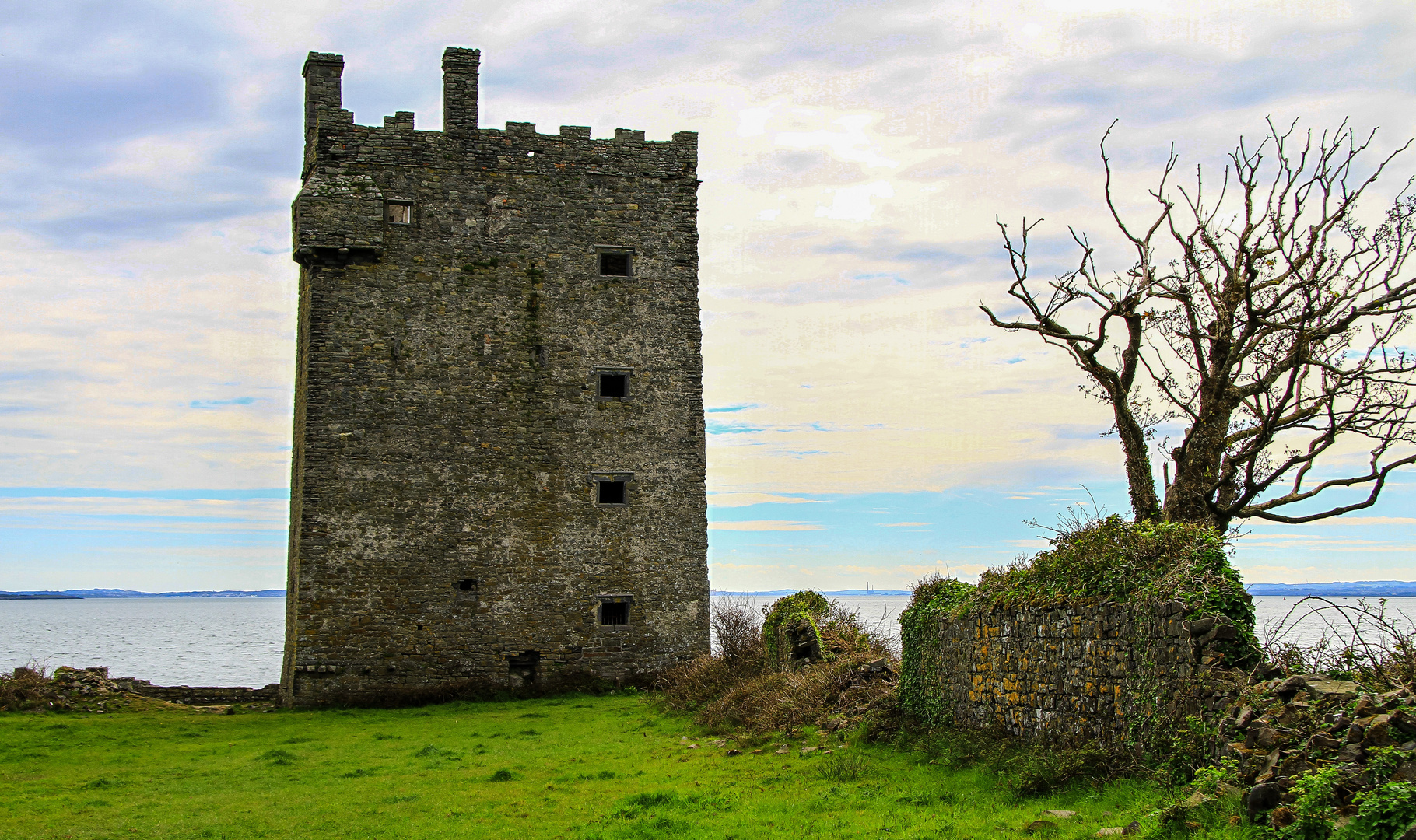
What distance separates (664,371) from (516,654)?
675 cm

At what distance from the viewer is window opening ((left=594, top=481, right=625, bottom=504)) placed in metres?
23.9

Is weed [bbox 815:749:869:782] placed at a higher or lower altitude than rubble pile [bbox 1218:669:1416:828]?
lower

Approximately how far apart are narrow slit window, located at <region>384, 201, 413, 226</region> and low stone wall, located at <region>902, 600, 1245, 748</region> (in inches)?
587

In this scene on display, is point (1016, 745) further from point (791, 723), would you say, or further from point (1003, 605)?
point (791, 723)

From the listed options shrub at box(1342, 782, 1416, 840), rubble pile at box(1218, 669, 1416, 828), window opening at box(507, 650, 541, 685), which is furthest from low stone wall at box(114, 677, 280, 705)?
shrub at box(1342, 782, 1416, 840)

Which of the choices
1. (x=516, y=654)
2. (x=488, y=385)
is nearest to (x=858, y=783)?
(x=516, y=654)

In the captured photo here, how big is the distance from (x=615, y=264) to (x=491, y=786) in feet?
45.5

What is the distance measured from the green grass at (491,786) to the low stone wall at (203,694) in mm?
5743

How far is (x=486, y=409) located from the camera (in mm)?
23422

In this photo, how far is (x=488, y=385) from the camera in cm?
2352

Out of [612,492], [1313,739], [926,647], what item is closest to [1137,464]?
[926,647]

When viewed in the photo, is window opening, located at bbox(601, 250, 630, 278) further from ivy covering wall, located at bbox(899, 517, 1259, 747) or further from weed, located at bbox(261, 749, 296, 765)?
ivy covering wall, located at bbox(899, 517, 1259, 747)

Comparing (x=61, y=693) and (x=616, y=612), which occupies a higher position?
(x=616, y=612)

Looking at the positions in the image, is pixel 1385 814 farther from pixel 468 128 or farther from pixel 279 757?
pixel 468 128
